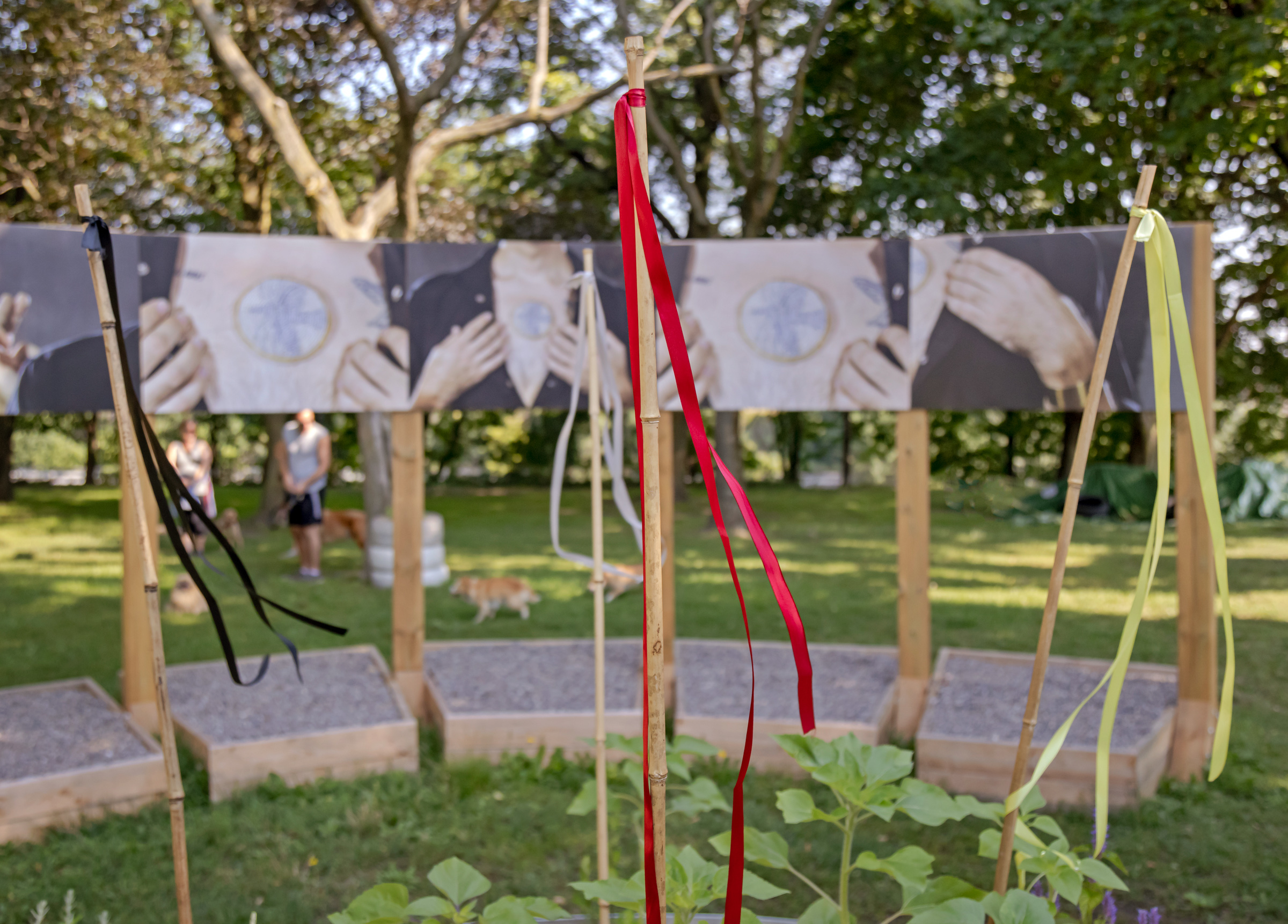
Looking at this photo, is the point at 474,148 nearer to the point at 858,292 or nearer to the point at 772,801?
the point at 858,292

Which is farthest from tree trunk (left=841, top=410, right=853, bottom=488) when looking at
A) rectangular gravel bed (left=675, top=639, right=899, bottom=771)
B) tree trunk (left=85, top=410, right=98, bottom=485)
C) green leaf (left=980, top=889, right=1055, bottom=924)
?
green leaf (left=980, top=889, right=1055, bottom=924)

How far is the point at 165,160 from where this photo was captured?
35.0 ft

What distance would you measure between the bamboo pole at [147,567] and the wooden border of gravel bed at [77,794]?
7.45 ft

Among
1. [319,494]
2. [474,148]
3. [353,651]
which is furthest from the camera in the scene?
[474,148]

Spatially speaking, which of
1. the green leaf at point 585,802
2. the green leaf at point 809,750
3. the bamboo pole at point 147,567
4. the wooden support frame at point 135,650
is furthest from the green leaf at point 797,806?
the wooden support frame at point 135,650

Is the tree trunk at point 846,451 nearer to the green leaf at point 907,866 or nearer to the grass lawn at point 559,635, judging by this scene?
the grass lawn at point 559,635

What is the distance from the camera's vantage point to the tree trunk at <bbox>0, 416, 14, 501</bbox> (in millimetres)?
14461

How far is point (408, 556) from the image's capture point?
4328 millimetres

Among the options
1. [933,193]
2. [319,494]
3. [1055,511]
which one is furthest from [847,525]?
[319,494]

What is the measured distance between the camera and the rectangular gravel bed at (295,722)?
3709 mm

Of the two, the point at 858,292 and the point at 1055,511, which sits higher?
the point at 858,292

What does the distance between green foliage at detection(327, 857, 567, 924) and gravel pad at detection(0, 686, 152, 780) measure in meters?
2.72

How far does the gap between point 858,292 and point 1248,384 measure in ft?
41.9

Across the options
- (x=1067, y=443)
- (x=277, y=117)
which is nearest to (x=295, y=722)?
(x=277, y=117)
